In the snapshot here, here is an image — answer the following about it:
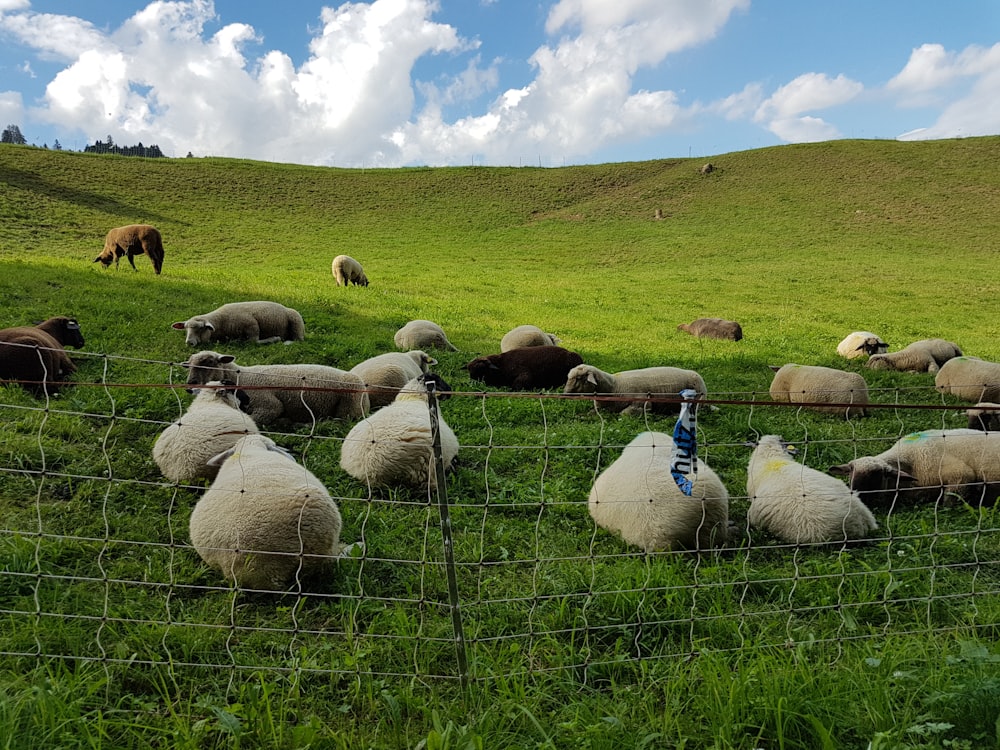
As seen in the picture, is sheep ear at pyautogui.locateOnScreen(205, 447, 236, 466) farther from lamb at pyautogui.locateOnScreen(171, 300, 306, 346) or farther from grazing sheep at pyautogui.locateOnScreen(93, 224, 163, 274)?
grazing sheep at pyautogui.locateOnScreen(93, 224, 163, 274)

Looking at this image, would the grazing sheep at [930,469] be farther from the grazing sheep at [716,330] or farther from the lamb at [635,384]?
the grazing sheep at [716,330]

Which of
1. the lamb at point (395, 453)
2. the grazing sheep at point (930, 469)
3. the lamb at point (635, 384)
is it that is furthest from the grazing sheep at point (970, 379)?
the lamb at point (395, 453)

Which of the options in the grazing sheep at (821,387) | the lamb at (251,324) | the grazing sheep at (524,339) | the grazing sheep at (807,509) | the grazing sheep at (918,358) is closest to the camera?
the grazing sheep at (807,509)

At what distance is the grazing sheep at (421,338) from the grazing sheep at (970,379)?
26.5 ft

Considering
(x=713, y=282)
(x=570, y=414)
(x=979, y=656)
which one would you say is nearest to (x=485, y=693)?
(x=979, y=656)

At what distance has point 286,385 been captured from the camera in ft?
22.9

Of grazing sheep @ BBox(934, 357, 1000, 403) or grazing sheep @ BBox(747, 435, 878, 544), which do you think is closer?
grazing sheep @ BBox(747, 435, 878, 544)

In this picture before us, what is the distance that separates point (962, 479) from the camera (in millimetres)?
5523

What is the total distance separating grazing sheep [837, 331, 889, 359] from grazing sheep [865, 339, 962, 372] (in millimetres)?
452

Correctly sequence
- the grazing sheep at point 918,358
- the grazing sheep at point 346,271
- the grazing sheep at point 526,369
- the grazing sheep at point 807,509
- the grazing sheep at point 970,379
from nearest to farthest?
the grazing sheep at point 807,509, the grazing sheep at point 970,379, the grazing sheep at point 526,369, the grazing sheep at point 918,358, the grazing sheep at point 346,271

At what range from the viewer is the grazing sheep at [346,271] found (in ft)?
68.7

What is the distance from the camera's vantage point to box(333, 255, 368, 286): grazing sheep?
20.9 meters

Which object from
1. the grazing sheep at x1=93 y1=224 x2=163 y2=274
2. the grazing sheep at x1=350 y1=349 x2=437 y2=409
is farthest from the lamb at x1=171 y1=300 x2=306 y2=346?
the grazing sheep at x1=93 y1=224 x2=163 y2=274

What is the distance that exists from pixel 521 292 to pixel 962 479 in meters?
17.8
